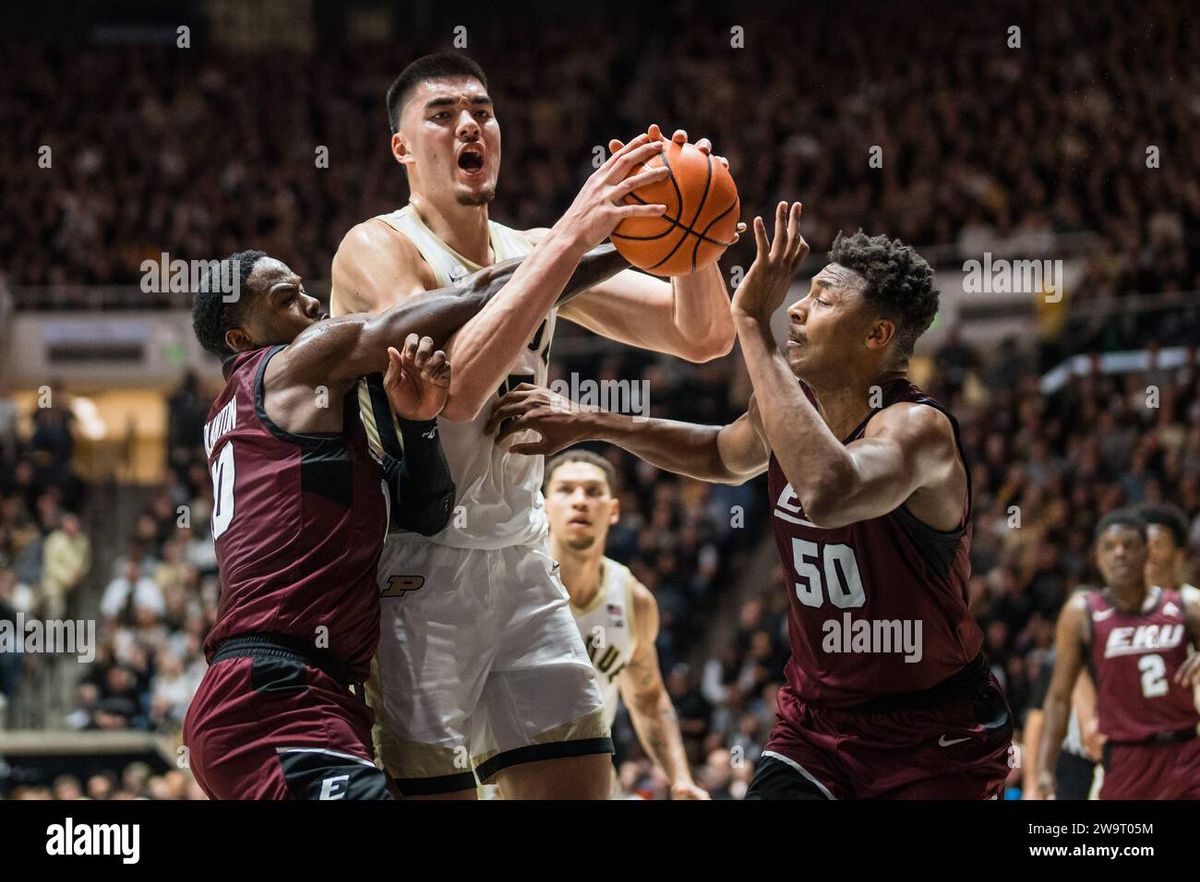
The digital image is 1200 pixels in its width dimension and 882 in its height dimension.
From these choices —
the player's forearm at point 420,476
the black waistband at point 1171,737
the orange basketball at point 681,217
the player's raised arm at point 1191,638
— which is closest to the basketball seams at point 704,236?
the orange basketball at point 681,217

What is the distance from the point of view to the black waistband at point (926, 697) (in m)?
3.94

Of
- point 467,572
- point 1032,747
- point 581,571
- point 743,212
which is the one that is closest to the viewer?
point 467,572

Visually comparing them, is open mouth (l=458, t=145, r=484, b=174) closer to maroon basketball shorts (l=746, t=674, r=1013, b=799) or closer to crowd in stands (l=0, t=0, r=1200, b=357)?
maroon basketball shorts (l=746, t=674, r=1013, b=799)

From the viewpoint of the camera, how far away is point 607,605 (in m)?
6.54

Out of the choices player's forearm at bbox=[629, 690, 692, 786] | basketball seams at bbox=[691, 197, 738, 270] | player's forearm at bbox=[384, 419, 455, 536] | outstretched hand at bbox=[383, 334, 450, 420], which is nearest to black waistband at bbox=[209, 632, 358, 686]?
player's forearm at bbox=[384, 419, 455, 536]

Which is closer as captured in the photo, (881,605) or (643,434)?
(881,605)

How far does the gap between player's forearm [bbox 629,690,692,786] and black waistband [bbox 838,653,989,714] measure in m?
2.24

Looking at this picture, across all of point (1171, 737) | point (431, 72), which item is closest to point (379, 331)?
point (431, 72)

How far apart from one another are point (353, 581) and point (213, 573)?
8388 mm

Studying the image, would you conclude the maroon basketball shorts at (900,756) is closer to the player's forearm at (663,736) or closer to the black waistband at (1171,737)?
the player's forearm at (663,736)

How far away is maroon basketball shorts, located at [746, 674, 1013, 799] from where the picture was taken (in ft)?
12.8

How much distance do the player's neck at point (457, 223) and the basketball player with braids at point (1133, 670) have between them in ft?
11.4

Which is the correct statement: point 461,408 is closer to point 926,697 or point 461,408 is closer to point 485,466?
point 485,466

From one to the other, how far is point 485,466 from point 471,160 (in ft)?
2.91
